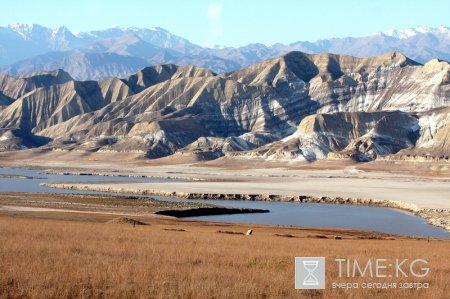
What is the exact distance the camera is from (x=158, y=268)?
1986 centimetres

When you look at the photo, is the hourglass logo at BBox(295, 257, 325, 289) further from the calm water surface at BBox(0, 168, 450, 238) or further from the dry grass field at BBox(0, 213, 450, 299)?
the calm water surface at BBox(0, 168, 450, 238)

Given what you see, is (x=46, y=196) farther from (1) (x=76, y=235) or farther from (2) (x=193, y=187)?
(1) (x=76, y=235)

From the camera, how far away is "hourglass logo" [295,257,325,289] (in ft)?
58.5

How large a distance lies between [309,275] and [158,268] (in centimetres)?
446

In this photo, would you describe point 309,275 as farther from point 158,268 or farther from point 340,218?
point 340,218

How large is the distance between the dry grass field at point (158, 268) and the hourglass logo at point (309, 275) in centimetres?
32

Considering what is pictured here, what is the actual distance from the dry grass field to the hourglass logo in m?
0.32

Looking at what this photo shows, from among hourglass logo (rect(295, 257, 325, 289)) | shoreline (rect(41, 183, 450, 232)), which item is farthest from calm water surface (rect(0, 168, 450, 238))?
hourglass logo (rect(295, 257, 325, 289))

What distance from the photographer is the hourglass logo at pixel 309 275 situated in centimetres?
1784

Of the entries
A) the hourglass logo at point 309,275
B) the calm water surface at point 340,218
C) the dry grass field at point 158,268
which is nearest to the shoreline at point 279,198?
the calm water surface at point 340,218

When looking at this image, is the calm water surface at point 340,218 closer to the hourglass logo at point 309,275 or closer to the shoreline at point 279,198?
the shoreline at point 279,198

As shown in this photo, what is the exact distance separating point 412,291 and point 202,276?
5697 mm

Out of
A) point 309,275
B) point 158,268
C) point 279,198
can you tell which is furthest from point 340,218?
point 309,275

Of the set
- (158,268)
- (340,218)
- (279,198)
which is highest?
(158,268)
